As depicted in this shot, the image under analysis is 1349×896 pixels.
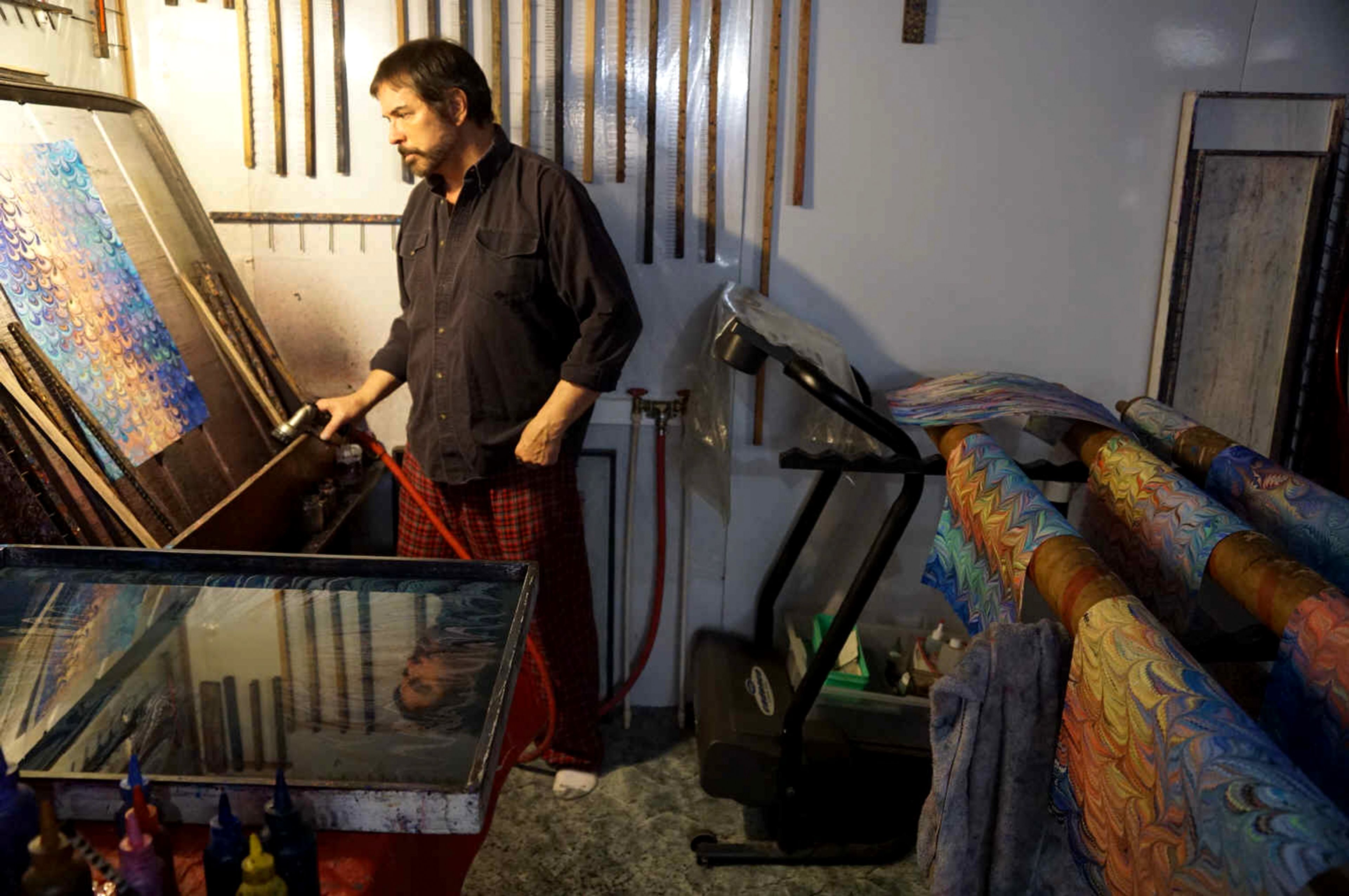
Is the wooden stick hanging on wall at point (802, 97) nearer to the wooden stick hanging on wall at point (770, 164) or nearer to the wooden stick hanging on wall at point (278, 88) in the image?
the wooden stick hanging on wall at point (770, 164)

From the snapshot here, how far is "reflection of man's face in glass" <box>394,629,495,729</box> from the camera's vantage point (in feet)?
4.04

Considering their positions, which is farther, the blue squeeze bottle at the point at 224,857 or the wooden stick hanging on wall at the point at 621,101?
the wooden stick hanging on wall at the point at 621,101

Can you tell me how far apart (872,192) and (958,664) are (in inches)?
64.5

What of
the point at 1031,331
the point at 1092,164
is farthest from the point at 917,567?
the point at 1092,164

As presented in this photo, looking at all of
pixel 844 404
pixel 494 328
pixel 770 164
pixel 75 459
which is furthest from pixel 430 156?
pixel 844 404

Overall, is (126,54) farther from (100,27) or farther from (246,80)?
(246,80)

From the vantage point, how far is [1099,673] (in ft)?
3.56

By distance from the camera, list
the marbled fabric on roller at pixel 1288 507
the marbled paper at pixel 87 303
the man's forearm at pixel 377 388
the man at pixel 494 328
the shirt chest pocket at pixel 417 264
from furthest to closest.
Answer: the man's forearm at pixel 377 388, the shirt chest pocket at pixel 417 264, the man at pixel 494 328, the marbled paper at pixel 87 303, the marbled fabric on roller at pixel 1288 507

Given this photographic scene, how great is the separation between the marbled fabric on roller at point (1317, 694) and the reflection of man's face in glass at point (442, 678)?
956 millimetres

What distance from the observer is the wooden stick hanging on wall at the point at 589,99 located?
249 centimetres

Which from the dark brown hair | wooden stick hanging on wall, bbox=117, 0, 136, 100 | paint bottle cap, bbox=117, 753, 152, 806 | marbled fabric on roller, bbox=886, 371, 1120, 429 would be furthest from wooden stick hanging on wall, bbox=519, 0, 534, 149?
paint bottle cap, bbox=117, 753, 152, 806

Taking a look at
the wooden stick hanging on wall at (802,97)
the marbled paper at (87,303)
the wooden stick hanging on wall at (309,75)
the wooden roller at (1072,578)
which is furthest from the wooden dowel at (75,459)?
the wooden stick hanging on wall at (802,97)

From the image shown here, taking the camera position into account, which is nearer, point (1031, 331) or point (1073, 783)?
point (1073, 783)

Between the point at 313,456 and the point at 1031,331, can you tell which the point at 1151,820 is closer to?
the point at 1031,331
